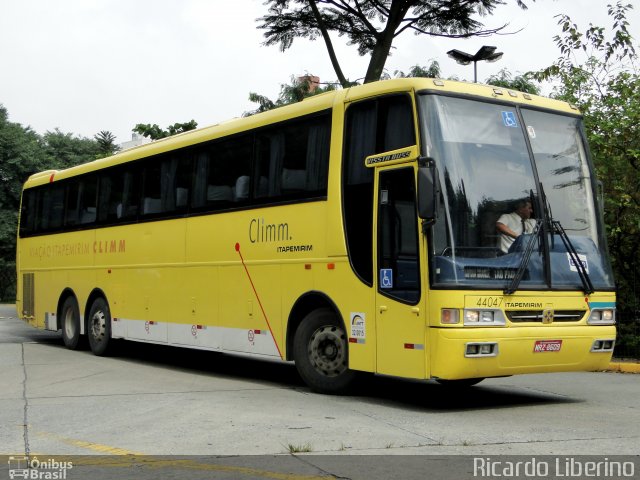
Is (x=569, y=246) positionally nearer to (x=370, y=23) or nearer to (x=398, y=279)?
(x=398, y=279)

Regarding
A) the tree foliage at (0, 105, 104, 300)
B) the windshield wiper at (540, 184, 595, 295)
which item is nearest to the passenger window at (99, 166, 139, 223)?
the windshield wiper at (540, 184, 595, 295)

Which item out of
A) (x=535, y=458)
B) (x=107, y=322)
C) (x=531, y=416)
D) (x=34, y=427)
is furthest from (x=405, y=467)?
(x=107, y=322)

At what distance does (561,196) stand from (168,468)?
5.73 m

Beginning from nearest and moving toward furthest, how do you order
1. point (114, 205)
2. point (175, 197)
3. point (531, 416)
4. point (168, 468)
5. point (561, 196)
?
point (168, 468) < point (531, 416) < point (561, 196) < point (175, 197) < point (114, 205)

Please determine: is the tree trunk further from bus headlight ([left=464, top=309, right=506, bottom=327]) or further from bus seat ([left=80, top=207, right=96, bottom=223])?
bus headlight ([left=464, top=309, right=506, bottom=327])

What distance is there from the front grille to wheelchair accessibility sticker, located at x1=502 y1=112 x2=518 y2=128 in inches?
83.9

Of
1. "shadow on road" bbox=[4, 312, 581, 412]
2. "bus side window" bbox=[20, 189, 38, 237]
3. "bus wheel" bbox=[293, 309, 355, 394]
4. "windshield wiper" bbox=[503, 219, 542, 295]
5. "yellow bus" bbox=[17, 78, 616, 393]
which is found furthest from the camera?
"bus side window" bbox=[20, 189, 38, 237]

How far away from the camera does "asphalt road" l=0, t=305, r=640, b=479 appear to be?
23.6 feet

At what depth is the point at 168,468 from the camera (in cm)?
666

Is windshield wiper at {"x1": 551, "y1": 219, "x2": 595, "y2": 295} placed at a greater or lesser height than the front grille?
greater

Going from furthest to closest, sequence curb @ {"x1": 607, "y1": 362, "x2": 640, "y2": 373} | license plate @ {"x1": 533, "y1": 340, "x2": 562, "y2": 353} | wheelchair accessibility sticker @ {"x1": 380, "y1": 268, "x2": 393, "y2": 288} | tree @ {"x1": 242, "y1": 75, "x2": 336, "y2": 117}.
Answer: tree @ {"x1": 242, "y1": 75, "x2": 336, "y2": 117}, curb @ {"x1": 607, "y1": 362, "x2": 640, "y2": 373}, wheelchair accessibility sticker @ {"x1": 380, "y1": 268, "x2": 393, "y2": 288}, license plate @ {"x1": 533, "y1": 340, "x2": 562, "y2": 353}

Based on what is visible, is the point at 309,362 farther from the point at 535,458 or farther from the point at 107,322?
the point at 107,322

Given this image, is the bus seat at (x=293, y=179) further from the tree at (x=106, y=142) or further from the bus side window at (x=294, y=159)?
the tree at (x=106, y=142)

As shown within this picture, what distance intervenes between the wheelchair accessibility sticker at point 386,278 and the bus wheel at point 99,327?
8.06 m
